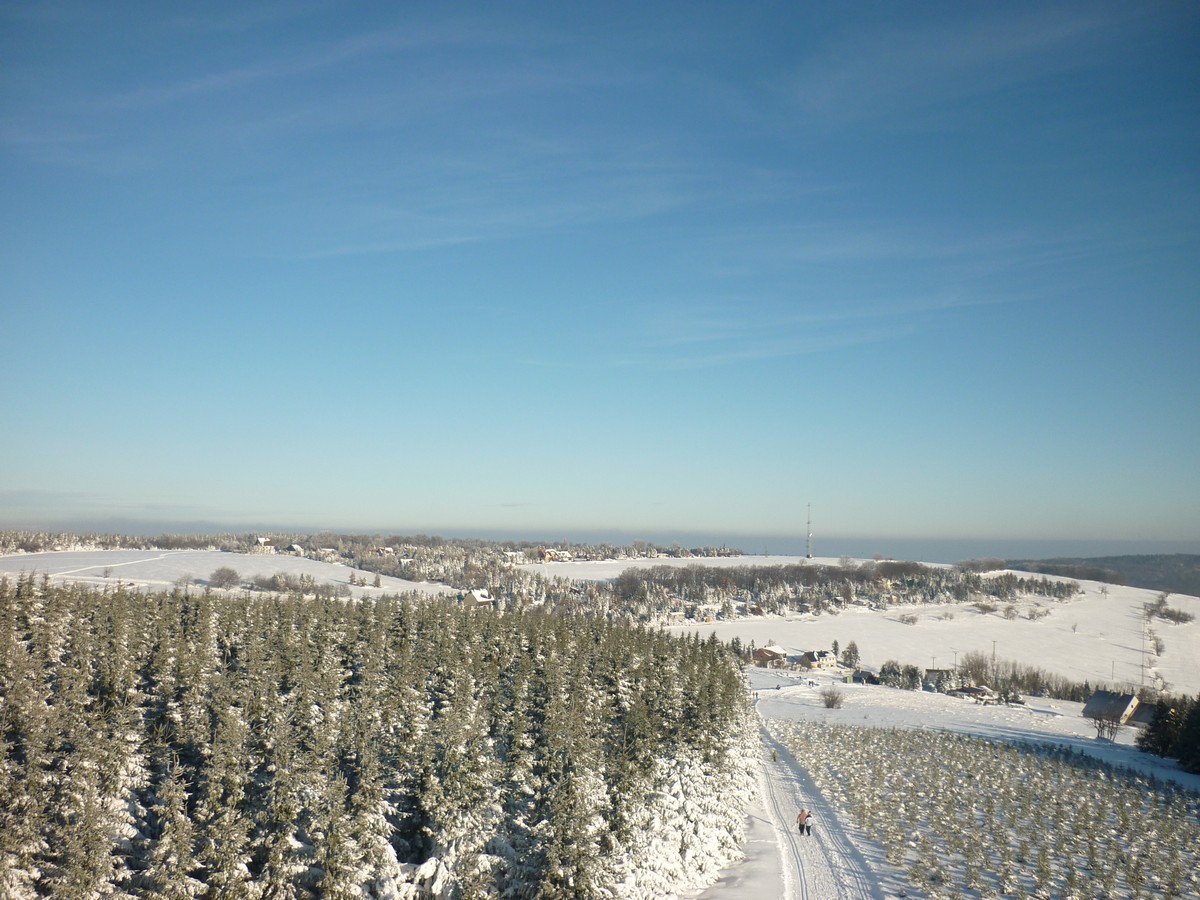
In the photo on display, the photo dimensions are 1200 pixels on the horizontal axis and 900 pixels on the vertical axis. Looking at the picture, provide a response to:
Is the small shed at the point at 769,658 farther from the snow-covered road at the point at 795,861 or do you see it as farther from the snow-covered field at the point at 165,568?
the snow-covered road at the point at 795,861

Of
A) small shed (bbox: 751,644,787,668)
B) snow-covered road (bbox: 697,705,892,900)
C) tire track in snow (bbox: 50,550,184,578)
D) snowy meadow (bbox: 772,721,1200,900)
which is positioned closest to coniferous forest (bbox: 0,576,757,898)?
snow-covered road (bbox: 697,705,892,900)

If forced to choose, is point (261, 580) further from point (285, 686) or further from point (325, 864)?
point (325, 864)

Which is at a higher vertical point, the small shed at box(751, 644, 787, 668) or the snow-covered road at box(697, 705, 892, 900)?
the snow-covered road at box(697, 705, 892, 900)

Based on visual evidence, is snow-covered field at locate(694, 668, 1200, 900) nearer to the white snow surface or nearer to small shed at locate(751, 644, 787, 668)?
the white snow surface

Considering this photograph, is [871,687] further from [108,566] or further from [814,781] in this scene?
[108,566]

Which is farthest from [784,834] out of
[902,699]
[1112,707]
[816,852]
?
[902,699]

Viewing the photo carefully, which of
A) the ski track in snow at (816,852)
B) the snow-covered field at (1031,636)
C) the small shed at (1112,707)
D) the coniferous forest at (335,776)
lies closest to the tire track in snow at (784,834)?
the ski track in snow at (816,852)
